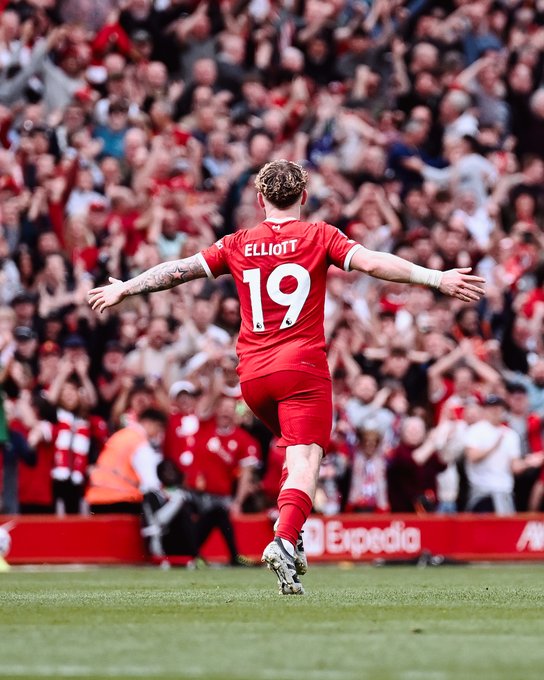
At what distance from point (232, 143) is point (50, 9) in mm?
2949

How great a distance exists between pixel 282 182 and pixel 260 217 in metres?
10.5

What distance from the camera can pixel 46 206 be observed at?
18.4 metres

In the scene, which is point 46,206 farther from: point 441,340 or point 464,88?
point 464,88

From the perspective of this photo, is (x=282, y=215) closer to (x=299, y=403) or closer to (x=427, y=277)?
(x=427, y=277)

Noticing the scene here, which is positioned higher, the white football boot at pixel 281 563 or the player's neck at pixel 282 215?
the player's neck at pixel 282 215

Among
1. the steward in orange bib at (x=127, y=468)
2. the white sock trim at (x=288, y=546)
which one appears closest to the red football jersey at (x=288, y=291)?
the white sock trim at (x=288, y=546)

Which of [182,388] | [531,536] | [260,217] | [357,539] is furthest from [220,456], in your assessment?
[260,217]

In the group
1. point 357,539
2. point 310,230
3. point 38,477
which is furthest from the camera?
point 357,539

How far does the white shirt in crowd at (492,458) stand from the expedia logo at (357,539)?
3.72 ft

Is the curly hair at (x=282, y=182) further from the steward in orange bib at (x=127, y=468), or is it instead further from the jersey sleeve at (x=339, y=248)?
the steward in orange bib at (x=127, y=468)

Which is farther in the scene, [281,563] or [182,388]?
[182,388]

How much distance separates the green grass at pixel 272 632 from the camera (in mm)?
5570

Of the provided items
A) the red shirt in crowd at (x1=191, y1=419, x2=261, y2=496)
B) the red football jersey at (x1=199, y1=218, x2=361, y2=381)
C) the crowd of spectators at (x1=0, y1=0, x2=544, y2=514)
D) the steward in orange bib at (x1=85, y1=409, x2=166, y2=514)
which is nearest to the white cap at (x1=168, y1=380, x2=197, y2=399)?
the crowd of spectators at (x1=0, y1=0, x2=544, y2=514)

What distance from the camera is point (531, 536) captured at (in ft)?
57.2
